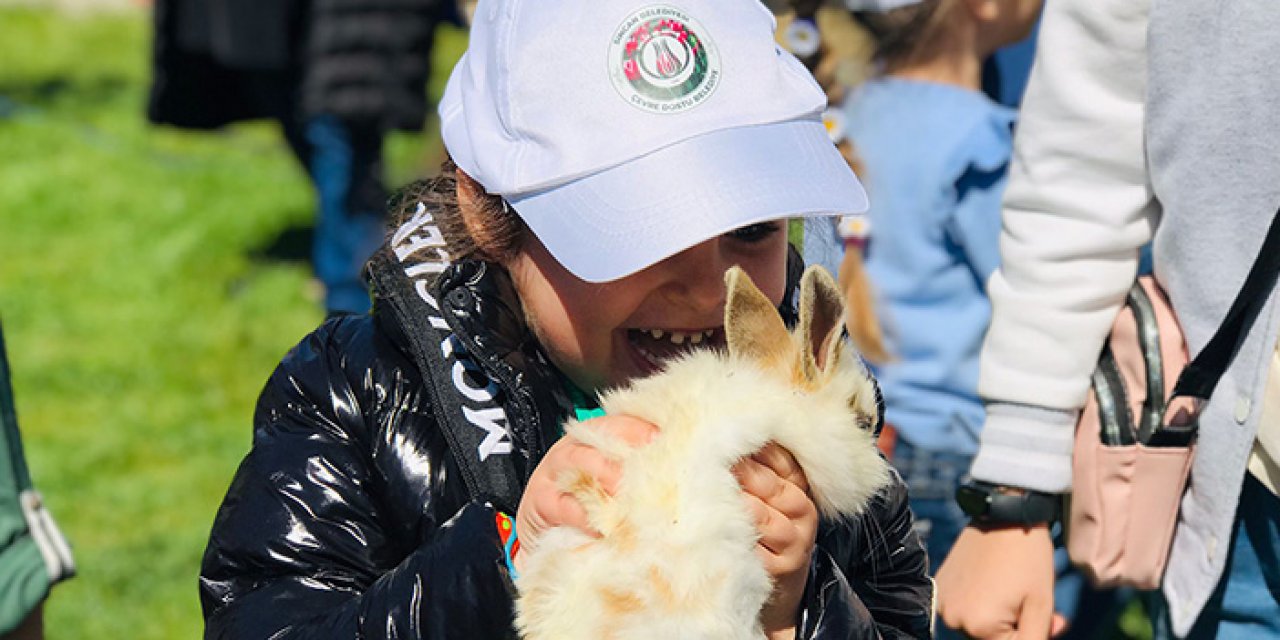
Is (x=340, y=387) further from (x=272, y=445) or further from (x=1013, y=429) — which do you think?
(x=1013, y=429)

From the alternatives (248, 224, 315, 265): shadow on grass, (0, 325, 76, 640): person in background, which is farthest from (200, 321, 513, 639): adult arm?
(248, 224, 315, 265): shadow on grass

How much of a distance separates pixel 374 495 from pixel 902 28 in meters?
1.91

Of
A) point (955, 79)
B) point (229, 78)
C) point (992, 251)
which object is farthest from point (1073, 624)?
point (229, 78)

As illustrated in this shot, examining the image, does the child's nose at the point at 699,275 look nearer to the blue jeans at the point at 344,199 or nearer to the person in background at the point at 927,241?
the person in background at the point at 927,241

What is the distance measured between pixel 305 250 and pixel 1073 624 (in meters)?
4.46

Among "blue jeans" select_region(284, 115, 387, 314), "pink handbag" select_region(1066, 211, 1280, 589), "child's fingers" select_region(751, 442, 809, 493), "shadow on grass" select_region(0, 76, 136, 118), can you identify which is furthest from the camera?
"shadow on grass" select_region(0, 76, 136, 118)

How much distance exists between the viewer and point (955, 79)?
3377 mm

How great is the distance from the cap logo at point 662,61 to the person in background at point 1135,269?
2.17 ft

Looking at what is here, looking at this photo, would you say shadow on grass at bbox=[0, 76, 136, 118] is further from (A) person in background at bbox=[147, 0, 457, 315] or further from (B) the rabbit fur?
(B) the rabbit fur

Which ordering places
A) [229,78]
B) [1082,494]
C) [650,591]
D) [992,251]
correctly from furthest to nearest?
1. [229,78]
2. [992,251]
3. [1082,494]
4. [650,591]

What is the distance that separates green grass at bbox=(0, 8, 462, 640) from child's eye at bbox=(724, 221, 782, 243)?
2.71 feet

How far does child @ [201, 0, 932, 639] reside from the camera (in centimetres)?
161

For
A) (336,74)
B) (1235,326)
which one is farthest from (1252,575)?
(336,74)

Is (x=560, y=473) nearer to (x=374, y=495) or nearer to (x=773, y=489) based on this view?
(x=773, y=489)
